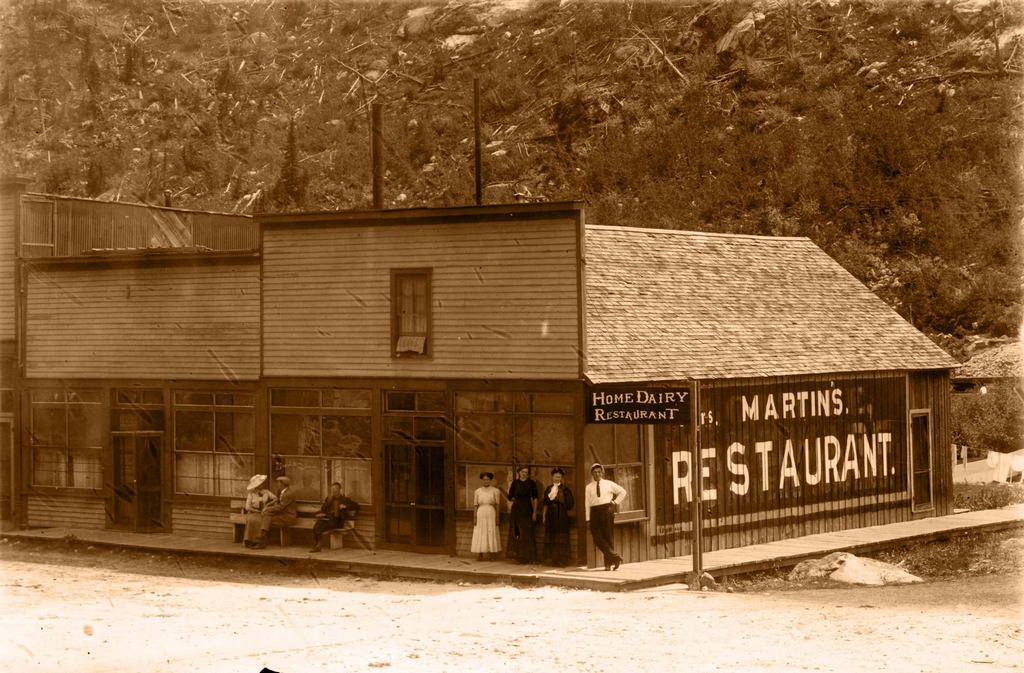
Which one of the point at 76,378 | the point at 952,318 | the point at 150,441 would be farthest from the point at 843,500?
the point at 952,318

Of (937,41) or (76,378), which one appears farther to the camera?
(937,41)

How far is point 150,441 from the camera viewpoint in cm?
2984

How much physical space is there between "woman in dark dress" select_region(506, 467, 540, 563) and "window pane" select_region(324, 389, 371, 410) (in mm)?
3690

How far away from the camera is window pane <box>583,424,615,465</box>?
24.4 meters

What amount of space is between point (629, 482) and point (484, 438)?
258 centimetres

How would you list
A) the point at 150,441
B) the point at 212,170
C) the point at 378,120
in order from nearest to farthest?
the point at 150,441 → the point at 378,120 → the point at 212,170

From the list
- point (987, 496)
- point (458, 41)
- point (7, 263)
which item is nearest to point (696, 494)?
point (987, 496)

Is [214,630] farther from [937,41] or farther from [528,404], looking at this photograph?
[937,41]

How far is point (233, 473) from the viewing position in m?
28.7

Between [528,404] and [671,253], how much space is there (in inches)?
261

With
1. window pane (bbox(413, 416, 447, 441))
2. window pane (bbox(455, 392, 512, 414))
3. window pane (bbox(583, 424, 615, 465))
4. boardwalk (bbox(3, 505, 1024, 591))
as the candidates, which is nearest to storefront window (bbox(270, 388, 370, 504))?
window pane (bbox(413, 416, 447, 441))

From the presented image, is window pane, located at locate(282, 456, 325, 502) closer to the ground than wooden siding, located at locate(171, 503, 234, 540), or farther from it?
farther from it

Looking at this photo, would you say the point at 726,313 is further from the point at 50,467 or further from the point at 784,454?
the point at 50,467

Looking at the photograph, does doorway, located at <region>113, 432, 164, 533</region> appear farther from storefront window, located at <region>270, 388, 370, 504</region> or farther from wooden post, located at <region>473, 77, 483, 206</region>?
wooden post, located at <region>473, 77, 483, 206</region>
